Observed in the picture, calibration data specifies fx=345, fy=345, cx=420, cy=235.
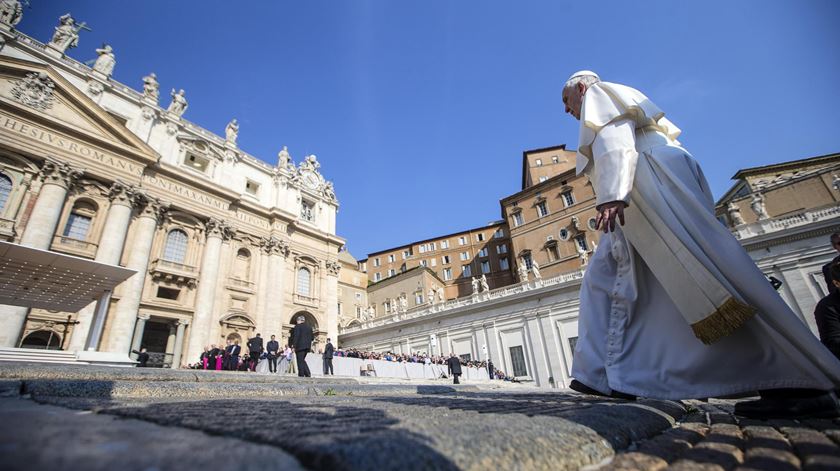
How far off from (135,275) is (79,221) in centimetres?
404

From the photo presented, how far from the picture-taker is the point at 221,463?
2.38 ft

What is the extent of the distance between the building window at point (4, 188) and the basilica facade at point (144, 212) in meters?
0.05

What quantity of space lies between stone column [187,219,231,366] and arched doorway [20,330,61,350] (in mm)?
5166

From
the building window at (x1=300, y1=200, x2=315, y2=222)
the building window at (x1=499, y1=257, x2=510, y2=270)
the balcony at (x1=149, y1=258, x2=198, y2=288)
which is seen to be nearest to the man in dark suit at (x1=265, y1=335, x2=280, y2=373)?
the balcony at (x1=149, y1=258, x2=198, y2=288)

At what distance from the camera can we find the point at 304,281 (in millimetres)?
27078

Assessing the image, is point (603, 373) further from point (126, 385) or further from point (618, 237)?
point (126, 385)

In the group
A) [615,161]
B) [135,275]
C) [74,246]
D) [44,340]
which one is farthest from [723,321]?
[74,246]

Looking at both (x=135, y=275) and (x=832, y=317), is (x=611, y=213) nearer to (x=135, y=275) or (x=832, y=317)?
(x=832, y=317)

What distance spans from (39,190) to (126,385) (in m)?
19.9

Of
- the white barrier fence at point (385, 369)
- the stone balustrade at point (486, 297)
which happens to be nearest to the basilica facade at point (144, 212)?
the stone balustrade at point (486, 297)

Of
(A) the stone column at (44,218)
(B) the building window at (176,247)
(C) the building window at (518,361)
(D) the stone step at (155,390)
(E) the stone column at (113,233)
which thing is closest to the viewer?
(D) the stone step at (155,390)

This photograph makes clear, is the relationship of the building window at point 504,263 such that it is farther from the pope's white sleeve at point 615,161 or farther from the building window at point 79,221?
the pope's white sleeve at point 615,161

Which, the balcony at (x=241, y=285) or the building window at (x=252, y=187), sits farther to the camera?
the building window at (x=252, y=187)

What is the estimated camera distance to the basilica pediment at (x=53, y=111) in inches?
634
